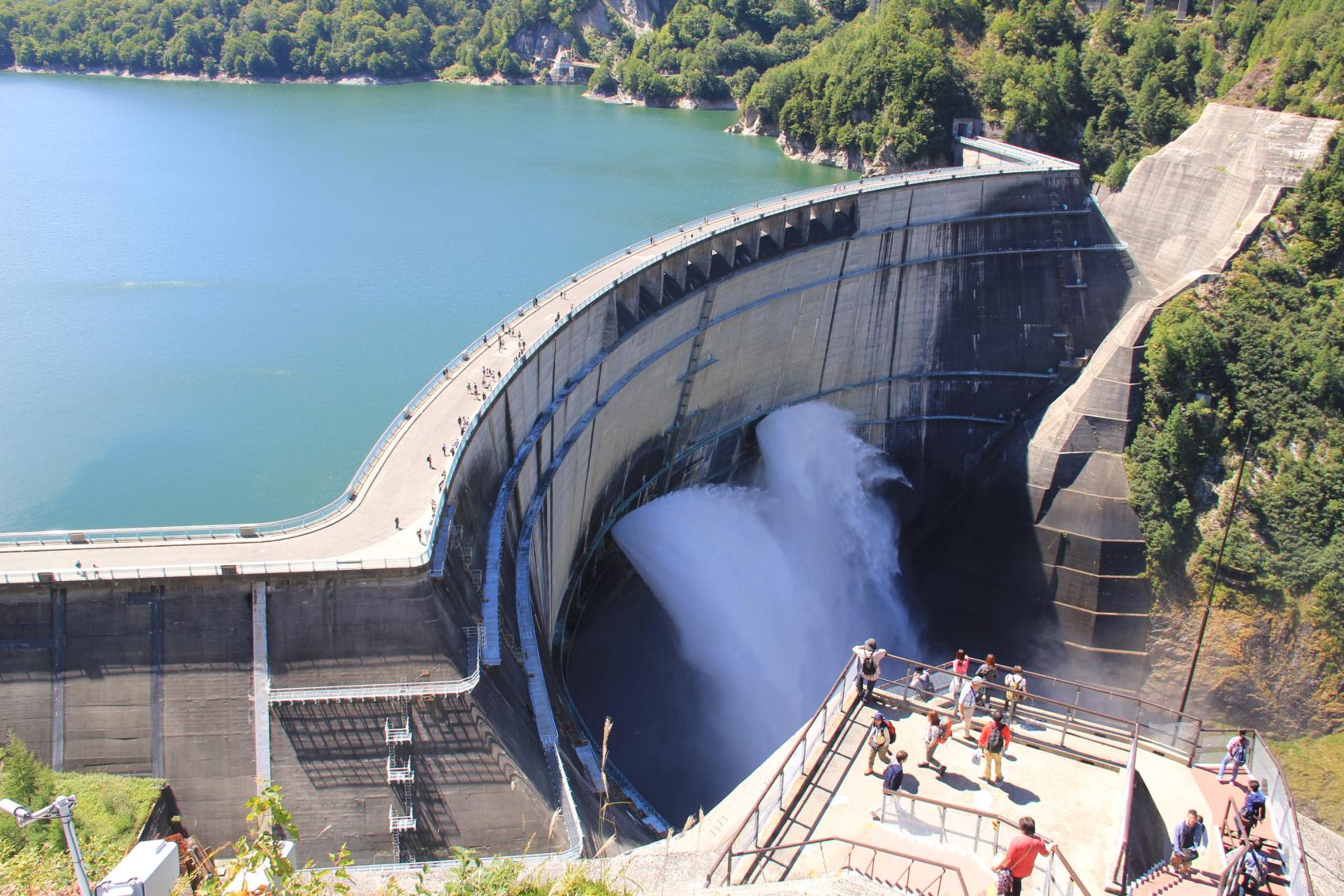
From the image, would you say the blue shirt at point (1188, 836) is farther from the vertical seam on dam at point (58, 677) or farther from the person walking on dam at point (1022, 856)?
the vertical seam on dam at point (58, 677)

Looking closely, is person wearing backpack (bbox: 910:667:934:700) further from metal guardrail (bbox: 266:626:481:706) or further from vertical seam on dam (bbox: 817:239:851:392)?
vertical seam on dam (bbox: 817:239:851:392)

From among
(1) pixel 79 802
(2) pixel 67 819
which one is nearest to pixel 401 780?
(1) pixel 79 802

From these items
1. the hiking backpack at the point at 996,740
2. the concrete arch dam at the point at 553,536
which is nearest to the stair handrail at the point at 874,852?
the hiking backpack at the point at 996,740

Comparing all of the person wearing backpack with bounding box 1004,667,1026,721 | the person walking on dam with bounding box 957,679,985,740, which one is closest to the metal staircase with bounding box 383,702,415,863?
the person walking on dam with bounding box 957,679,985,740

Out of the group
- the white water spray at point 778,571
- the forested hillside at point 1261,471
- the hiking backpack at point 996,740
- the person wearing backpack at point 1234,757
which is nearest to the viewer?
the hiking backpack at point 996,740

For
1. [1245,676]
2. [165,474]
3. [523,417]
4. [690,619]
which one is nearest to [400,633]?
[523,417]
